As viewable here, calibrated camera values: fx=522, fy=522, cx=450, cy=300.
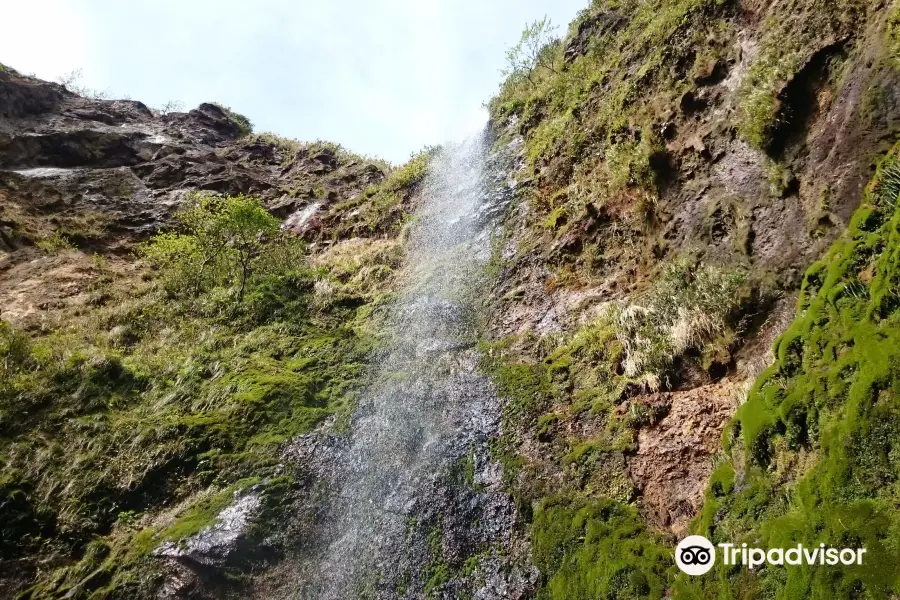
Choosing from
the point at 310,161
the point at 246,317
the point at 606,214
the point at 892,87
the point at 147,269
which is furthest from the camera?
the point at 310,161

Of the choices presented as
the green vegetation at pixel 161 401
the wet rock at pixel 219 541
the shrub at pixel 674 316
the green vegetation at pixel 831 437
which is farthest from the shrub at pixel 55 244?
the green vegetation at pixel 831 437

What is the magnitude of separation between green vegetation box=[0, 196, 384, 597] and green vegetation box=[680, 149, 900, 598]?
7393mm

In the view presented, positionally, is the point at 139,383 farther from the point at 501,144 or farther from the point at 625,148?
the point at 501,144

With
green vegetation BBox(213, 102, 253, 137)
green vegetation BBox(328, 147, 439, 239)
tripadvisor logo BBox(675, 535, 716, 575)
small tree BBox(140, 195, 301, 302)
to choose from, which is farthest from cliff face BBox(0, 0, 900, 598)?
green vegetation BBox(213, 102, 253, 137)

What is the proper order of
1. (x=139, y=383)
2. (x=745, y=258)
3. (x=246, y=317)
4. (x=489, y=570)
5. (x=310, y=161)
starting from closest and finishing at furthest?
(x=489, y=570), (x=745, y=258), (x=139, y=383), (x=246, y=317), (x=310, y=161)

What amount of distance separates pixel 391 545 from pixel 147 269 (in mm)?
18221

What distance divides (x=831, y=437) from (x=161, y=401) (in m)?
12.0

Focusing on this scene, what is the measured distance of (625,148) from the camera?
36.5 feet

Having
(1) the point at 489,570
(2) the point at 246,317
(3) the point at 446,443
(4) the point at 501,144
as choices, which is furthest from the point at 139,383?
(4) the point at 501,144

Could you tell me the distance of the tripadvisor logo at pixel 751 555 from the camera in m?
3.36

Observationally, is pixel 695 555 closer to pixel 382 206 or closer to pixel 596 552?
pixel 596 552

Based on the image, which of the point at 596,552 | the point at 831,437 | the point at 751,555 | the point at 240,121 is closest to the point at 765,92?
the point at 831,437

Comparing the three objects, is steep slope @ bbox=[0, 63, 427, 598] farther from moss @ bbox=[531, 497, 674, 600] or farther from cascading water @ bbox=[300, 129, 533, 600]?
moss @ bbox=[531, 497, 674, 600]

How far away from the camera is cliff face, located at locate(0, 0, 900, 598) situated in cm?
459
